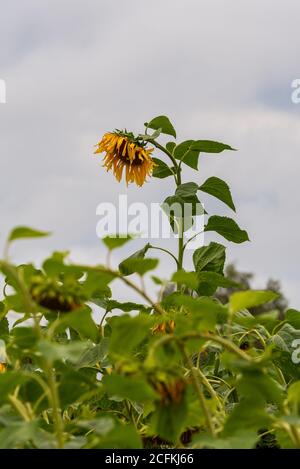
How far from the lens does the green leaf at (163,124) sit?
222 cm

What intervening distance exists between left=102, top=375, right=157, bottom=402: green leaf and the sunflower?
1.65 metres

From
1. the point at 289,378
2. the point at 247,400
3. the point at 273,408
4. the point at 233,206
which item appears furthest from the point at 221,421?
the point at 233,206

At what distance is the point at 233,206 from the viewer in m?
2.04

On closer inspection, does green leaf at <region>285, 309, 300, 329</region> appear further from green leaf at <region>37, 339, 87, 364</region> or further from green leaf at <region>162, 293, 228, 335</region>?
green leaf at <region>37, 339, 87, 364</region>

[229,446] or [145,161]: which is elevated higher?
[145,161]

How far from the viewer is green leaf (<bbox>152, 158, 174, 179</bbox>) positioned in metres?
2.28

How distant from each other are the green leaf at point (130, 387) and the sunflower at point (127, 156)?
1655 millimetres

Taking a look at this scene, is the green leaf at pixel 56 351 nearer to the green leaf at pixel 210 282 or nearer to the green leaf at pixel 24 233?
the green leaf at pixel 24 233

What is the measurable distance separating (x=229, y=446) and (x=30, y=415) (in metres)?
0.20

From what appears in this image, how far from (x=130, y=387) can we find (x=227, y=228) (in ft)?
4.20

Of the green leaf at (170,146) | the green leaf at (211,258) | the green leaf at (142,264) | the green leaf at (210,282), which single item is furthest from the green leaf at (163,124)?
the green leaf at (142,264)

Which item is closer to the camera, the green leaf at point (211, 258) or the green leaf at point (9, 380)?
the green leaf at point (9, 380)
